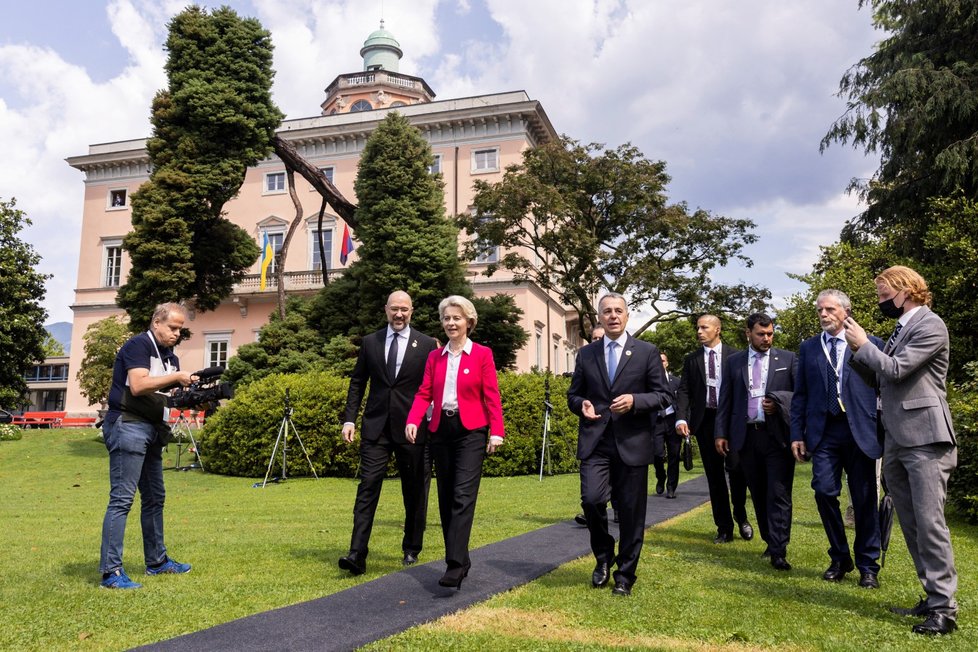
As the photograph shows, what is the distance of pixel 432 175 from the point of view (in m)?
22.0

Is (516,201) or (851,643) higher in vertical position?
(516,201)

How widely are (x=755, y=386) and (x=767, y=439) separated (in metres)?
0.48

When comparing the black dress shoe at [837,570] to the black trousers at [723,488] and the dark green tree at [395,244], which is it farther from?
the dark green tree at [395,244]

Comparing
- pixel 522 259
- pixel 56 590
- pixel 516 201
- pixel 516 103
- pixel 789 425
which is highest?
pixel 516 103

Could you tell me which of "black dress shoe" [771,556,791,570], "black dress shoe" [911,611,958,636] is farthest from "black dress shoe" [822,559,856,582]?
"black dress shoe" [911,611,958,636]

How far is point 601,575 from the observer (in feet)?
16.2

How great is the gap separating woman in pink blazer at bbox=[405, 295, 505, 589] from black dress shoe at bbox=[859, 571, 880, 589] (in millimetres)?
2634

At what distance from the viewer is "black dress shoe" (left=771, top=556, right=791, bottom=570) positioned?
5574mm

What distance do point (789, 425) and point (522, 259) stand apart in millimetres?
18969

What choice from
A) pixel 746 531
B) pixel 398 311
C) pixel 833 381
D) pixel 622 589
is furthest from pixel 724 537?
pixel 398 311

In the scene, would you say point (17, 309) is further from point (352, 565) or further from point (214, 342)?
point (352, 565)

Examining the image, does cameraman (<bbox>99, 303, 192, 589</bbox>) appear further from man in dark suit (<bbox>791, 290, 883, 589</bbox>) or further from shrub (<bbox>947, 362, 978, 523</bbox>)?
shrub (<bbox>947, 362, 978, 523</bbox>)

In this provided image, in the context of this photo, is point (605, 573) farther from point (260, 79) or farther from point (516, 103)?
point (516, 103)

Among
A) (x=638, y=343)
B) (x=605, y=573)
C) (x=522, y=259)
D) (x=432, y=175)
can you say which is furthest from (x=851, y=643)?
(x=522, y=259)
